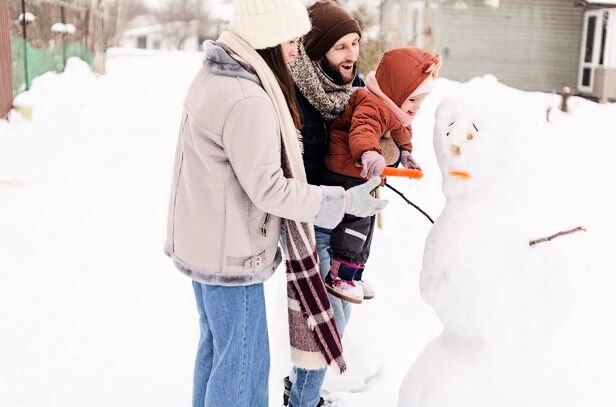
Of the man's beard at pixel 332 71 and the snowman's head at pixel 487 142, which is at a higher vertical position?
the man's beard at pixel 332 71

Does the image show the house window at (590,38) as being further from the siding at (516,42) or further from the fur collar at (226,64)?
the fur collar at (226,64)

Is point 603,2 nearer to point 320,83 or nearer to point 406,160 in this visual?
point 406,160

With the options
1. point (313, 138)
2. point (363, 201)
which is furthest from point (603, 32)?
point (363, 201)

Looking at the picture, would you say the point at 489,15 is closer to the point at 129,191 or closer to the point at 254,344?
the point at 129,191

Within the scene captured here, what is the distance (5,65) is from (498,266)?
10.3 meters

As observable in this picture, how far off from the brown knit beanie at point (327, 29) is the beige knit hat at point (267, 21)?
0.50 metres

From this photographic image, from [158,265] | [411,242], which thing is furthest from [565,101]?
[158,265]

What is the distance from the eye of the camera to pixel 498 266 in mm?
2191

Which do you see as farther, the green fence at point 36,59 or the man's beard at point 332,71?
the green fence at point 36,59

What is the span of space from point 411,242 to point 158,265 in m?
2.00

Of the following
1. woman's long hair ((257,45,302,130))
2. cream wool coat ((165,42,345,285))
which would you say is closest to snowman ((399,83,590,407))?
cream wool coat ((165,42,345,285))

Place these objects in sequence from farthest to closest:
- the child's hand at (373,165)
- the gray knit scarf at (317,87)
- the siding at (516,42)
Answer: the siding at (516,42) → the gray knit scarf at (317,87) → the child's hand at (373,165)

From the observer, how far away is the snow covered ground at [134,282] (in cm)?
341

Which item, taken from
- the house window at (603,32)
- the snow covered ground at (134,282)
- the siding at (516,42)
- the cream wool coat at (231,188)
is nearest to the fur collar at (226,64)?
the cream wool coat at (231,188)
